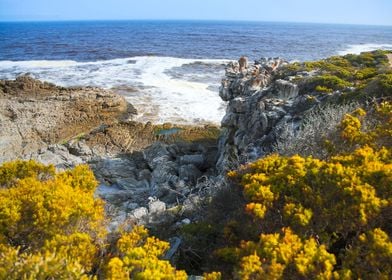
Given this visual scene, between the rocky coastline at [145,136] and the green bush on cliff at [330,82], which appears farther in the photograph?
the green bush on cliff at [330,82]

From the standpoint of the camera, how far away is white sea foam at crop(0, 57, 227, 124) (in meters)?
26.4

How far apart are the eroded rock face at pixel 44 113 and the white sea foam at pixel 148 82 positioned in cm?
249

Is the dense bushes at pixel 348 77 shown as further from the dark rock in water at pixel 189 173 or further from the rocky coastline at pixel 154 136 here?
the dark rock in water at pixel 189 173

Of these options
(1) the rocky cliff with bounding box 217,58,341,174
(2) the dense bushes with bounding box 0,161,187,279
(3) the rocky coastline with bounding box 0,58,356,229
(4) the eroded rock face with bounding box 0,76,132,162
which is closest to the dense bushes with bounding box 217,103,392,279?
(2) the dense bushes with bounding box 0,161,187,279

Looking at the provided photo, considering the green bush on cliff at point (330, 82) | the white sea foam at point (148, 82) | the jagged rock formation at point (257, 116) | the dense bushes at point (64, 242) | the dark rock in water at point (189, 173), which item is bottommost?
the dark rock in water at point (189, 173)

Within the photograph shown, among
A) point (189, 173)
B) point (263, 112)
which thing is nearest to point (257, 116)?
point (263, 112)

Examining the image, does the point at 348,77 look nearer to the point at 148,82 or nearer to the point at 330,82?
the point at 330,82

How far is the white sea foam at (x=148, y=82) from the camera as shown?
86.6 ft

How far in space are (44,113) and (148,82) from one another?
46.5 feet

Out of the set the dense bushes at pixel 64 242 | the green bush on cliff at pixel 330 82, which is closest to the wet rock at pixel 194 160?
the green bush on cliff at pixel 330 82

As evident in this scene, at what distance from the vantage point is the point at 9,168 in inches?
283

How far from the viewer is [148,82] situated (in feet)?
117

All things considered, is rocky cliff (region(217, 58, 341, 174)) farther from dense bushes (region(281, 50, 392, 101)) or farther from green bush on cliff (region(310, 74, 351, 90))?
green bush on cliff (region(310, 74, 351, 90))

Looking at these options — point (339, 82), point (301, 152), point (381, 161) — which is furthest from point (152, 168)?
point (381, 161)
